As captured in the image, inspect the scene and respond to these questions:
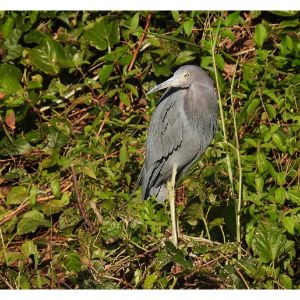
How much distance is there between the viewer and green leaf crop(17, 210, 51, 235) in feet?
14.1

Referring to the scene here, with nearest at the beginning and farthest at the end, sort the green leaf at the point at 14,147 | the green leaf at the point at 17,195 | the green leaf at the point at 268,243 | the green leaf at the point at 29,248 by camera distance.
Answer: the green leaf at the point at 268,243 < the green leaf at the point at 29,248 < the green leaf at the point at 17,195 < the green leaf at the point at 14,147

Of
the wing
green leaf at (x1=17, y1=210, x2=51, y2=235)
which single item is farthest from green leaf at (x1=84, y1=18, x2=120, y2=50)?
the wing

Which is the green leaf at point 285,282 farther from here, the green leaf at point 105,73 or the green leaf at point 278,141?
the green leaf at point 105,73

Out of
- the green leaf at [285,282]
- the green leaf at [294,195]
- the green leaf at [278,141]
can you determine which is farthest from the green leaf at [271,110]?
the green leaf at [285,282]

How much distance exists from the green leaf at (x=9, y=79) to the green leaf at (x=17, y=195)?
51cm

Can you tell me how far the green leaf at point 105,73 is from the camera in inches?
188

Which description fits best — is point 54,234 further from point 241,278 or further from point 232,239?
point 241,278

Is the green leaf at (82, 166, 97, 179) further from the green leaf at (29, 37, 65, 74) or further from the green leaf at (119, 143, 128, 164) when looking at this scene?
the green leaf at (29, 37, 65, 74)

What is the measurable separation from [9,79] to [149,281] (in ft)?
6.18

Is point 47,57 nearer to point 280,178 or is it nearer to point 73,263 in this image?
point 280,178

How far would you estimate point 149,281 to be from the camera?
131 inches

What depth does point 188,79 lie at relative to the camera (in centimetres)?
361
